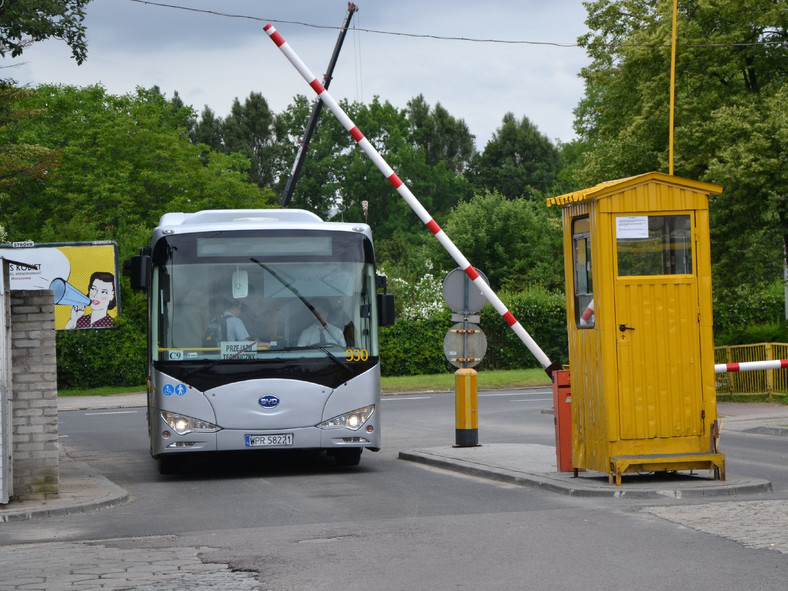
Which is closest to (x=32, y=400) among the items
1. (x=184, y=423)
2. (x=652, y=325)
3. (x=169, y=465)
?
(x=184, y=423)

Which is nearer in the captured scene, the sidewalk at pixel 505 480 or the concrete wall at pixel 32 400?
the sidewalk at pixel 505 480

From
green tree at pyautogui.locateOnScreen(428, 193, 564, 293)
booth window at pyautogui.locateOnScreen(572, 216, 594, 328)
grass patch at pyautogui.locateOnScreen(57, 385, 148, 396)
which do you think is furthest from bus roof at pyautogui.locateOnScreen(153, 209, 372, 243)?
green tree at pyautogui.locateOnScreen(428, 193, 564, 293)

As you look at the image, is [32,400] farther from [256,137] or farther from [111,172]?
[256,137]

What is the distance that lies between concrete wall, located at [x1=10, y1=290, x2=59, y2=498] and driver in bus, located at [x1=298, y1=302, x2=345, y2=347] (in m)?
3.25

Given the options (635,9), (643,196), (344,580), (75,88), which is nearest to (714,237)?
(635,9)

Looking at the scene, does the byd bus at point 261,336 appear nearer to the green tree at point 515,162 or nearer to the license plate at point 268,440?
the license plate at point 268,440

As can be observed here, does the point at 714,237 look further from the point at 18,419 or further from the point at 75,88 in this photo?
the point at 75,88

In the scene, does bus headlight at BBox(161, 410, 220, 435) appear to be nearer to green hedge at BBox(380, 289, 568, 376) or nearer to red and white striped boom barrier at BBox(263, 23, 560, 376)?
red and white striped boom barrier at BBox(263, 23, 560, 376)

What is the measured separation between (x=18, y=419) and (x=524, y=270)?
5036cm

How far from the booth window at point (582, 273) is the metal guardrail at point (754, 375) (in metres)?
16.0

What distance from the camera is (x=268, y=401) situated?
14242 millimetres

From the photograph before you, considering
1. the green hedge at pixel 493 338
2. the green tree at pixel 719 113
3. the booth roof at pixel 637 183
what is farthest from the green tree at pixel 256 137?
the booth roof at pixel 637 183

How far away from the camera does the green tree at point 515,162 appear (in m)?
88.2

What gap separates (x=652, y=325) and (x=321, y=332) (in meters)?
4.51
